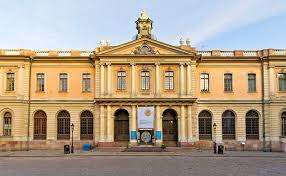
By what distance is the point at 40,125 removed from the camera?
51562 millimetres

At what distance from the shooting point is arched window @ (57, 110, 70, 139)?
51.5 metres

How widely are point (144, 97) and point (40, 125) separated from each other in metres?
12.4

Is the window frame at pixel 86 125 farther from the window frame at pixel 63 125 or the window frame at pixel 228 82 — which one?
the window frame at pixel 228 82

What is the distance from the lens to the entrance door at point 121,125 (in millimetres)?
50875

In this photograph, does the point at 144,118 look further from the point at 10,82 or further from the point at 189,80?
the point at 10,82

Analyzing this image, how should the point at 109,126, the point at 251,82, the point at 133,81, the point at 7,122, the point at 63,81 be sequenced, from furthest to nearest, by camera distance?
the point at 63,81
the point at 251,82
the point at 7,122
the point at 133,81
the point at 109,126

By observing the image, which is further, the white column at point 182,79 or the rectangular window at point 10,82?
the rectangular window at point 10,82

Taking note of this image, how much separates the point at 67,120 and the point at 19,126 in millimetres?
5375

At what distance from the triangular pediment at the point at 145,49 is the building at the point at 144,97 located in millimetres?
113

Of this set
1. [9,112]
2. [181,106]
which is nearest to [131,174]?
[181,106]

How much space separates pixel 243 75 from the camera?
5231cm

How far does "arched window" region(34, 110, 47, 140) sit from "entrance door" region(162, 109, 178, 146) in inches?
539

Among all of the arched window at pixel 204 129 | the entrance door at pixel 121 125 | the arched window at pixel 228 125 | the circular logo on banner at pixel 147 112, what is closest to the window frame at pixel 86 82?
the entrance door at pixel 121 125

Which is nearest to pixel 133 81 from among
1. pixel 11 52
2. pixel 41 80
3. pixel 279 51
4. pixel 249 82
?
pixel 41 80
